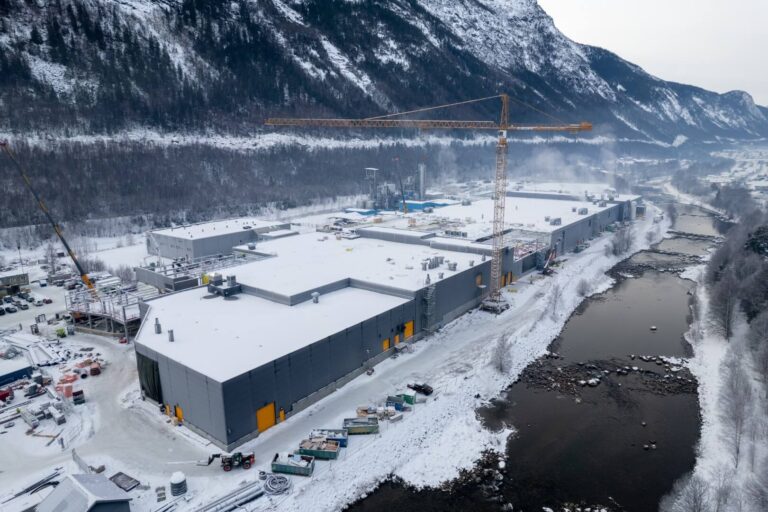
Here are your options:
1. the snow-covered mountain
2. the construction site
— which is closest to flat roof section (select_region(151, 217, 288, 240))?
the construction site

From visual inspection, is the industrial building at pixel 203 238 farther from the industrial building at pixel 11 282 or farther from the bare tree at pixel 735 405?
the bare tree at pixel 735 405

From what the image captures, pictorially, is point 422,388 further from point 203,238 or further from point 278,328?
point 203,238

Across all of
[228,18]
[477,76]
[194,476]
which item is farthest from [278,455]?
[477,76]

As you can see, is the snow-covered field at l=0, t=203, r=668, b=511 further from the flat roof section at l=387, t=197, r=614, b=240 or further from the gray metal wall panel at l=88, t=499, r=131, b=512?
the flat roof section at l=387, t=197, r=614, b=240

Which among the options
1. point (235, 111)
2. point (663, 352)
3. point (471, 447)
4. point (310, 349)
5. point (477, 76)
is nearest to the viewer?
point (471, 447)

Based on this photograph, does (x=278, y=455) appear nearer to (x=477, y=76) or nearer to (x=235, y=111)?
(x=235, y=111)

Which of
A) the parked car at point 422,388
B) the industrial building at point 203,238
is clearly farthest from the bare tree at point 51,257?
the parked car at point 422,388

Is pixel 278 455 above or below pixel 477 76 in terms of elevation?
below
